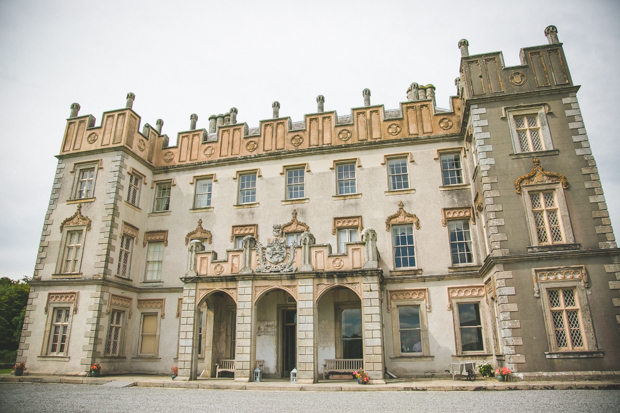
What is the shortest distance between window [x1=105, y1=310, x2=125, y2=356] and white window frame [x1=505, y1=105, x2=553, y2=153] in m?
19.5

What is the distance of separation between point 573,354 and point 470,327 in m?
4.27

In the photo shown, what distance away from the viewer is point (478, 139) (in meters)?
17.3

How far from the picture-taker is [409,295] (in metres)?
18.7

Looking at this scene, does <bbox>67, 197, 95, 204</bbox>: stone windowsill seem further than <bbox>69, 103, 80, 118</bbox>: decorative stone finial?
No

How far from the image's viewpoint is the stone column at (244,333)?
16.0 m

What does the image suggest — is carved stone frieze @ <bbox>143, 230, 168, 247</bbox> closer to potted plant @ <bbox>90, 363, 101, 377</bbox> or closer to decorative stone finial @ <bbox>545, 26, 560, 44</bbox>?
potted plant @ <bbox>90, 363, 101, 377</bbox>

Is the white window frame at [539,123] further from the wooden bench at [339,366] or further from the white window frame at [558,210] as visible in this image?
the wooden bench at [339,366]

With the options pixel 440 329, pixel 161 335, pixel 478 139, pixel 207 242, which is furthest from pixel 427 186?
pixel 161 335

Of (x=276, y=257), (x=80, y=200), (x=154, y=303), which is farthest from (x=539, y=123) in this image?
(x=80, y=200)

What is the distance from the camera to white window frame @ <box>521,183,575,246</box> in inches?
605

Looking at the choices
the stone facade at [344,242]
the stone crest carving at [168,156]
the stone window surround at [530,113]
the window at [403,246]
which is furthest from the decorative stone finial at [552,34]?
the stone crest carving at [168,156]

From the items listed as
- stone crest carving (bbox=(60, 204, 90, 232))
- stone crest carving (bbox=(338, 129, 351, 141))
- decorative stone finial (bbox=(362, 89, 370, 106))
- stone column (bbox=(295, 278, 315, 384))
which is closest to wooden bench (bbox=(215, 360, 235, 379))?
stone column (bbox=(295, 278, 315, 384))

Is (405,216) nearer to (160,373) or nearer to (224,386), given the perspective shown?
(224,386)

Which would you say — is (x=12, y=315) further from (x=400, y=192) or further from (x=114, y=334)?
(x=400, y=192)
